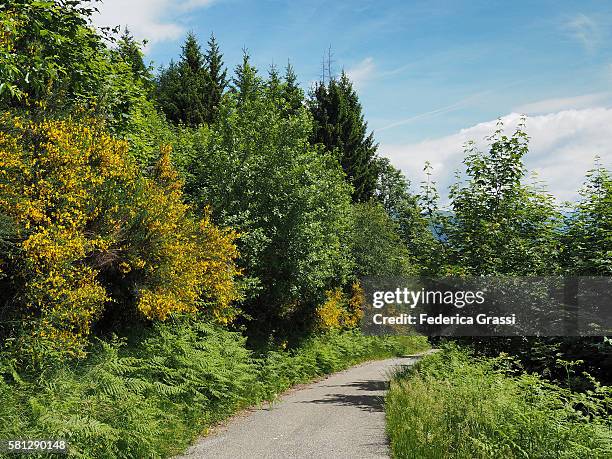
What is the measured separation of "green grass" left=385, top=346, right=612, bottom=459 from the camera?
24.1 ft

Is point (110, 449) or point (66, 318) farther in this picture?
point (66, 318)

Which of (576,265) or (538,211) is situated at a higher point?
(538,211)

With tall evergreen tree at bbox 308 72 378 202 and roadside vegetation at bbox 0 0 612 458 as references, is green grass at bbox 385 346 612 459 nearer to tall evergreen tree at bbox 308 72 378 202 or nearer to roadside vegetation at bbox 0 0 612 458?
roadside vegetation at bbox 0 0 612 458

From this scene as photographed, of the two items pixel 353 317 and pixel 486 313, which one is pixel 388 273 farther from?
pixel 486 313

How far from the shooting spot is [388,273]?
3475cm

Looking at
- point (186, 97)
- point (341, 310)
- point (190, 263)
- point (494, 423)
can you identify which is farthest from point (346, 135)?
point (494, 423)

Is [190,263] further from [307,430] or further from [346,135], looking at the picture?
[346,135]

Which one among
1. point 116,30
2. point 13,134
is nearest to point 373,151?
point 116,30

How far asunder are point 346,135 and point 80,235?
126 ft

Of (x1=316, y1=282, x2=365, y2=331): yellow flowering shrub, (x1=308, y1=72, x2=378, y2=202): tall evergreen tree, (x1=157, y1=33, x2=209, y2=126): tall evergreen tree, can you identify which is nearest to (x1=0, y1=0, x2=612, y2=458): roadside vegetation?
(x1=316, y1=282, x2=365, y2=331): yellow flowering shrub

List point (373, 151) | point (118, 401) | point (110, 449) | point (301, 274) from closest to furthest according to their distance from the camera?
point (110, 449) < point (118, 401) < point (301, 274) < point (373, 151)

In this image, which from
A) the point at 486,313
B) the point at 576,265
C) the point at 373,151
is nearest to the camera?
the point at 576,265

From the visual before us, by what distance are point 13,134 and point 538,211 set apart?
1221 cm

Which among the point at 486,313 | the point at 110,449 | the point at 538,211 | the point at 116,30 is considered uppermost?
the point at 116,30
